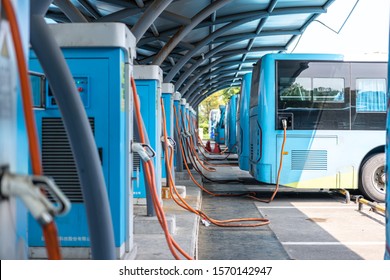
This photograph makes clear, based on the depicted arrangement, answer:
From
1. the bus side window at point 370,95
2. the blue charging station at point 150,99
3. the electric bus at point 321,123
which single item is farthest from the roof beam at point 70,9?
the bus side window at point 370,95

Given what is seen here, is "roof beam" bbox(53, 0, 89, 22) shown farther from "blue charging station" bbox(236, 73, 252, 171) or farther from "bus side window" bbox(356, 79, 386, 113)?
"bus side window" bbox(356, 79, 386, 113)

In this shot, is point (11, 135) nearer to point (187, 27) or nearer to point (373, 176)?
point (373, 176)

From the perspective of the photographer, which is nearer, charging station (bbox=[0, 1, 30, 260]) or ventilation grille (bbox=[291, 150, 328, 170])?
charging station (bbox=[0, 1, 30, 260])

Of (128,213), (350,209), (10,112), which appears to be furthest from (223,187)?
(10,112)

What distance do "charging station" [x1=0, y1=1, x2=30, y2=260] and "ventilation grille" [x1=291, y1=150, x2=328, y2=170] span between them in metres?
8.08

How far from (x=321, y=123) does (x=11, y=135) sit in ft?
27.5

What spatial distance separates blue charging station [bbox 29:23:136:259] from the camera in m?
4.52

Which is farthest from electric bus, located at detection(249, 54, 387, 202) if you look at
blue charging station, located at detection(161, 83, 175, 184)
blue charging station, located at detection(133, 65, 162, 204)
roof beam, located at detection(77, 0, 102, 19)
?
roof beam, located at detection(77, 0, 102, 19)

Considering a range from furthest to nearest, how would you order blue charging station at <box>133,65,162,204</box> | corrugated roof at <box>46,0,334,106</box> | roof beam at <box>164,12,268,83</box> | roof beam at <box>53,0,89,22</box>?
roof beam at <box>164,12,268,83</box>, corrugated roof at <box>46,0,334,106</box>, roof beam at <box>53,0,89,22</box>, blue charging station at <box>133,65,162,204</box>

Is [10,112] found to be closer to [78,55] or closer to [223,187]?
[78,55]

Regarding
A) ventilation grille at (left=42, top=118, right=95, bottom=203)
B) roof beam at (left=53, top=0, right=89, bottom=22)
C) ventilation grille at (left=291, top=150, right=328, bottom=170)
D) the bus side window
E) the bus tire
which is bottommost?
the bus tire

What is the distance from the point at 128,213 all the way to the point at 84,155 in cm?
182

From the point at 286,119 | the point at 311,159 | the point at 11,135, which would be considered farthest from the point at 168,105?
the point at 11,135

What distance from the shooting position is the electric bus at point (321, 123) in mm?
9867
